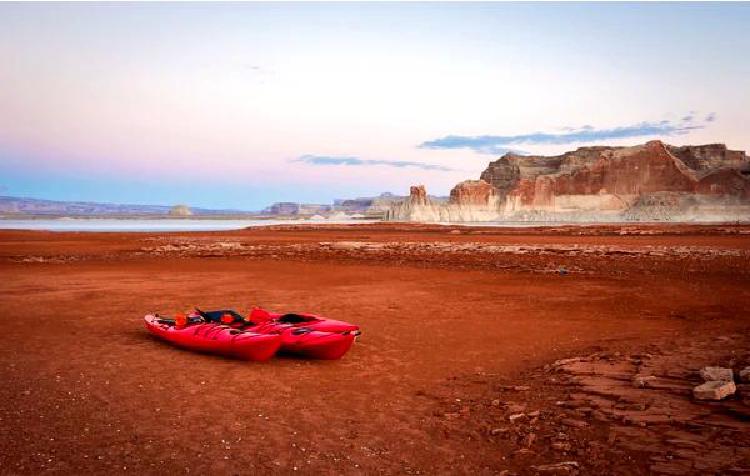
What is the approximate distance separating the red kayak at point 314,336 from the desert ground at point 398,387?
0.31 meters

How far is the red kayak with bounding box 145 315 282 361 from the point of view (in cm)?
956

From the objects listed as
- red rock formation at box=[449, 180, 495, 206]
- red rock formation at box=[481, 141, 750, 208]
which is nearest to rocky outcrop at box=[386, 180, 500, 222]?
red rock formation at box=[449, 180, 495, 206]

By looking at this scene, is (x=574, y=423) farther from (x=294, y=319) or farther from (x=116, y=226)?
(x=116, y=226)

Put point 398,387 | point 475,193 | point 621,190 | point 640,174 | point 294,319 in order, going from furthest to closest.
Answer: point 475,193 < point 621,190 < point 640,174 < point 294,319 < point 398,387

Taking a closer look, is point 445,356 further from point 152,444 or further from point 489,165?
point 489,165

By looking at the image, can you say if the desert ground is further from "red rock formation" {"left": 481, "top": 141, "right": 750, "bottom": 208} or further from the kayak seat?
"red rock formation" {"left": 481, "top": 141, "right": 750, "bottom": 208}

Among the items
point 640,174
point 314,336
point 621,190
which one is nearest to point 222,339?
point 314,336

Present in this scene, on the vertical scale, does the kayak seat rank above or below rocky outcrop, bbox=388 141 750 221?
below

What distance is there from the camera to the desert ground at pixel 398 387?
5828mm

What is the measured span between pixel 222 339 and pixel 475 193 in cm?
11853

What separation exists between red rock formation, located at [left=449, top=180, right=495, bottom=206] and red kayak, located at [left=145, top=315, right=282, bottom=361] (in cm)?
11744

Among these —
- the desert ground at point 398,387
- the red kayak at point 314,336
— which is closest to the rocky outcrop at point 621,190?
the desert ground at point 398,387

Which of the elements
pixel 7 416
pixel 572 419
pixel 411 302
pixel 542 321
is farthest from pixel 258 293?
pixel 572 419

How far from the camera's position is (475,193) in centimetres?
12519
